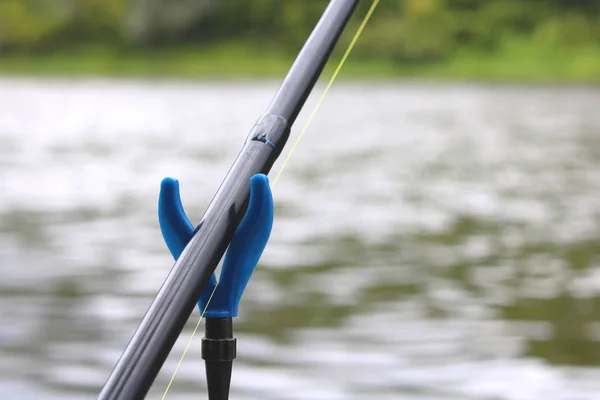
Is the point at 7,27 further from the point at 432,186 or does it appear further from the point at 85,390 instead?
the point at 85,390

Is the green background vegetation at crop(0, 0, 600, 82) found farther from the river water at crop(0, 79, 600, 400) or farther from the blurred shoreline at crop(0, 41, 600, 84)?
the river water at crop(0, 79, 600, 400)

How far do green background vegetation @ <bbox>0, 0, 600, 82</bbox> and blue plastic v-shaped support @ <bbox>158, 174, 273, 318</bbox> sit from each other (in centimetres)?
6960

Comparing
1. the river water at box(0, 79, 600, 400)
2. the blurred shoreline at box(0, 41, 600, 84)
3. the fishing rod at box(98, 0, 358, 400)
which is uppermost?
the blurred shoreline at box(0, 41, 600, 84)

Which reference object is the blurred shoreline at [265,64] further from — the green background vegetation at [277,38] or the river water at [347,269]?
the river water at [347,269]

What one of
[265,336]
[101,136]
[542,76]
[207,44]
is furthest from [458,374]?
[207,44]

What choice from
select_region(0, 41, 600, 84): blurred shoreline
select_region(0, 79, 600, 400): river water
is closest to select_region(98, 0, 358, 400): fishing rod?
select_region(0, 79, 600, 400): river water

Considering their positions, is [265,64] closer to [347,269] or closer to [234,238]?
[347,269]

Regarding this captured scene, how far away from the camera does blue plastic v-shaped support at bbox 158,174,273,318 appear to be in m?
2.62

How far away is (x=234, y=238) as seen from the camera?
8.68ft

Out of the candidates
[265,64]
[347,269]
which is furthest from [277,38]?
[347,269]

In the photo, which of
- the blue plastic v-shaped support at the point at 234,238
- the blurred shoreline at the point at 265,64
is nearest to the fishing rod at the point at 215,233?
the blue plastic v-shaped support at the point at 234,238

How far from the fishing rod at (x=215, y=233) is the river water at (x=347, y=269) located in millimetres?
3441

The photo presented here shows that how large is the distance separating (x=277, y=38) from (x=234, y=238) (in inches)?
3481

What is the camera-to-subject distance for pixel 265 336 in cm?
753
